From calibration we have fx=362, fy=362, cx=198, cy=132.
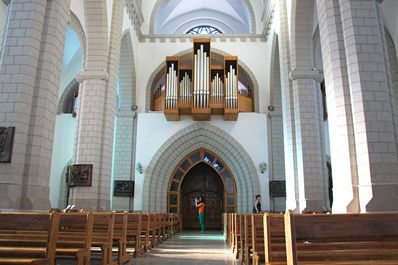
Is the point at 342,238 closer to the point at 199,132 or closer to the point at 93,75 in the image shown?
the point at 93,75

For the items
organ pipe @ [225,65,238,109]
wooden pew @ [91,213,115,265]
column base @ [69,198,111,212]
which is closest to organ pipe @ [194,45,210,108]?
organ pipe @ [225,65,238,109]

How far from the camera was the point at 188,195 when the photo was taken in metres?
15.4

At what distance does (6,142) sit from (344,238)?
5051 millimetres

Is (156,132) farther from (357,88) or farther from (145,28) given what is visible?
(357,88)

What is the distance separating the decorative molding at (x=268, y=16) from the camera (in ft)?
39.9

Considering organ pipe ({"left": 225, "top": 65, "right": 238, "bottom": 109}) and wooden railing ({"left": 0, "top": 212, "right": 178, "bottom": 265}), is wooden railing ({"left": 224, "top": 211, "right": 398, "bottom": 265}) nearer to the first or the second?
wooden railing ({"left": 0, "top": 212, "right": 178, "bottom": 265})

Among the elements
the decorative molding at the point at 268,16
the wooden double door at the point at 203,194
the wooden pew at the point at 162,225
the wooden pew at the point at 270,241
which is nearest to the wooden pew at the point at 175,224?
the wooden double door at the point at 203,194

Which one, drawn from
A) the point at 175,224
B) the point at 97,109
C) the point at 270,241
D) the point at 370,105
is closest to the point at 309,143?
the point at 370,105

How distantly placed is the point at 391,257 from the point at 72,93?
14.4 meters

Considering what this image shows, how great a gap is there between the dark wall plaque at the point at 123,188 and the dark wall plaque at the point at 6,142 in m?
7.51

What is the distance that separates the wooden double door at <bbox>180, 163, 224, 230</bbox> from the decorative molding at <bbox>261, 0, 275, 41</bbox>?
19.5ft

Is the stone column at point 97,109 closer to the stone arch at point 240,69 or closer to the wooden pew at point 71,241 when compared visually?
the stone arch at point 240,69

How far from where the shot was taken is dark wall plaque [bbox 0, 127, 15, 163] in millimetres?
5461

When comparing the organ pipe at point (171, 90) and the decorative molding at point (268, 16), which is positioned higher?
the decorative molding at point (268, 16)
